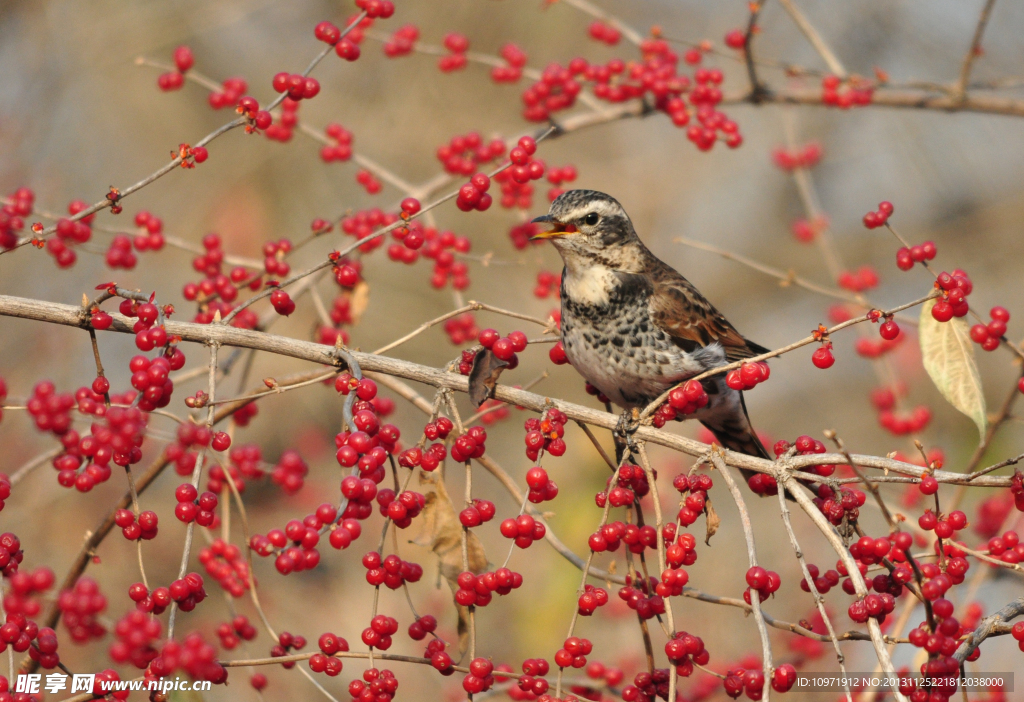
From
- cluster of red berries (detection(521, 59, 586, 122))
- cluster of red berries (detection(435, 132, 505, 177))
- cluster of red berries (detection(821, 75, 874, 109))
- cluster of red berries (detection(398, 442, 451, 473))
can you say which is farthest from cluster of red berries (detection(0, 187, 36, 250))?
cluster of red berries (detection(821, 75, 874, 109))

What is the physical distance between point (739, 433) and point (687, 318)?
0.66 metres

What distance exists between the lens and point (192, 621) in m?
6.18

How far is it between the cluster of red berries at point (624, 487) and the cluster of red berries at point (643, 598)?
203 mm

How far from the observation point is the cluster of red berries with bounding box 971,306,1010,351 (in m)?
2.45

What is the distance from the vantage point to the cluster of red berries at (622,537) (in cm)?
212

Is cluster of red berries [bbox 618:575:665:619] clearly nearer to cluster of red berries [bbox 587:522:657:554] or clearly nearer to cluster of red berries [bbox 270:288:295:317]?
cluster of red berries [bbox 587:522:657:554]

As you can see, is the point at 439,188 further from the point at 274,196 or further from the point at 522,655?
the point at 274,196

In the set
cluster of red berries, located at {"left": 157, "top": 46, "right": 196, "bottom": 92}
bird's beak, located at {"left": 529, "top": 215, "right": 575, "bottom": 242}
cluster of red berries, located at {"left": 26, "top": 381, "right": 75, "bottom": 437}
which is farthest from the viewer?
bird's beak, located at {"left": 529, "top": 215, "right": 575, "bottom": 242}

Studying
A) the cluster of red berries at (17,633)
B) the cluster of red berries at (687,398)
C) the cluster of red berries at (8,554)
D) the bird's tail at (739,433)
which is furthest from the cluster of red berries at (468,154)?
the cluster of red berries at (17,633)

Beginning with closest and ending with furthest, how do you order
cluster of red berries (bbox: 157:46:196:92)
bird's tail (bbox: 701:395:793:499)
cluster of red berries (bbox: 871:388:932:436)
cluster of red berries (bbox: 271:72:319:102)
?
1. cluster of red berries (bbox: 271:72:319:102)
2. cluster of red berries (bbox: 157:46:196:92)
3. bird's tail (bbox: 701:395:793:499)
4. cluster of red berries (bbox: 871:388:932:436)

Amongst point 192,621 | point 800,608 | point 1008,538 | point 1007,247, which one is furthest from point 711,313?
point 1007,247

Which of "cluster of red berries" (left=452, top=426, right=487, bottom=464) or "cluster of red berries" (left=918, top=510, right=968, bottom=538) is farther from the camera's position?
"cluster of red berries" (left=452, top=426, right=487, bottom=464)

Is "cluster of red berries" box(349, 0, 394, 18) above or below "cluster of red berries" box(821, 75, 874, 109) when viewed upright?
below

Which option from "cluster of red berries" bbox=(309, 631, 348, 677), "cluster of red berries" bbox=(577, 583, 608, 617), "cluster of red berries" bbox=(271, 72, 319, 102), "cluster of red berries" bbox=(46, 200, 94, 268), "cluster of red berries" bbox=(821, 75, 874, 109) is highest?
"cluster of red berries" bbox=(821, 75, 874, 109)
